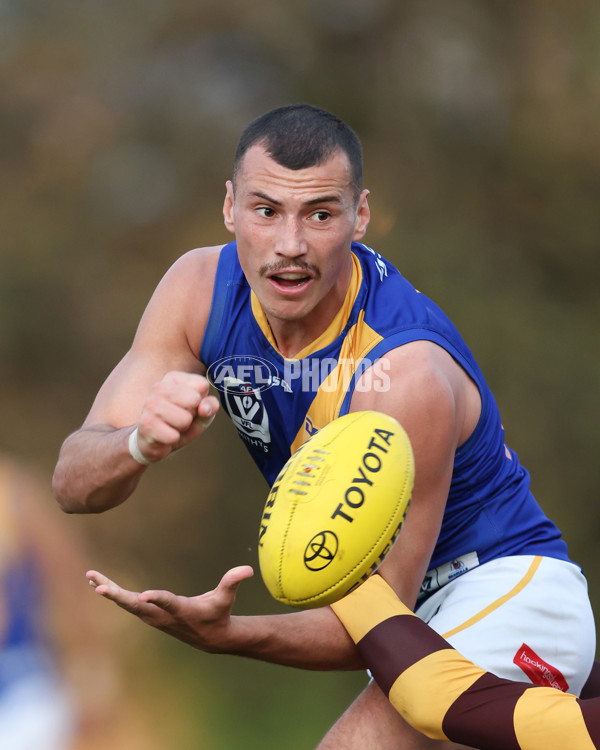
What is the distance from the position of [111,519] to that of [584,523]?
97.2 inches

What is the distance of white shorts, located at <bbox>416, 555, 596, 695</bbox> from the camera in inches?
83.7

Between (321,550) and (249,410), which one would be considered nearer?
(321,550)

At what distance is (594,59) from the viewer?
16.3 ft

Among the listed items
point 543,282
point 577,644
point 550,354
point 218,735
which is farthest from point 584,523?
point 577,644

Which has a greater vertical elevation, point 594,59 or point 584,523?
point 594,59

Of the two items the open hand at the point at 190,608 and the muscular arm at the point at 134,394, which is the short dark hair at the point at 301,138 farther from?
the open hand at the point at 190,608

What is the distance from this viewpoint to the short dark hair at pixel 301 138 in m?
2.14

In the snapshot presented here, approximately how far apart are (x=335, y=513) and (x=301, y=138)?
947 mm

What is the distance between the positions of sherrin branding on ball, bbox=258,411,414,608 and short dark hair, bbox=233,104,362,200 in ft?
2.38

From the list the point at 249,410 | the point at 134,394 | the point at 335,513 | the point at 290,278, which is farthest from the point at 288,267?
the point at 335,513

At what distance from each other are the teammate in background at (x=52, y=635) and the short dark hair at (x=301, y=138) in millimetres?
2958

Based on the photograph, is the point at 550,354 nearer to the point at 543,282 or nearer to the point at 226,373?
the point at 543,282

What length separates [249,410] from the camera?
7.77ft

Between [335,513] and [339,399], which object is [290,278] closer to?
[339,399]
